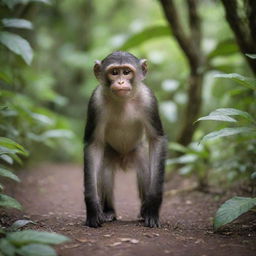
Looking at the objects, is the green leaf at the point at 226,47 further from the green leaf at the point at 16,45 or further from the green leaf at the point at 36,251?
the green leaf at the point at 36,251

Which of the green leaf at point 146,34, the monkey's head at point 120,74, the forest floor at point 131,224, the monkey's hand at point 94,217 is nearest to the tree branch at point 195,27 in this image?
the green leaf at point 146,34

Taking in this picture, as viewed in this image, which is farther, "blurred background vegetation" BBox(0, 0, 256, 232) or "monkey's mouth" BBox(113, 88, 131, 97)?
"blurred background vegetation" BBox(0, 0, 256, 232)

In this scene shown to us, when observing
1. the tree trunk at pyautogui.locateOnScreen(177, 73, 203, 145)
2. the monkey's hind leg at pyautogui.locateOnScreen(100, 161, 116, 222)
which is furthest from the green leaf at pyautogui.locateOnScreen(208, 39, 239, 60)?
the monkey's hind leg at pyautogui.locateOnScreen(100, 161, 116, 222)

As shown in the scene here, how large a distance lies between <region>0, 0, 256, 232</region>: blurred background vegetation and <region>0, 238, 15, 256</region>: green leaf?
1166 millimetres

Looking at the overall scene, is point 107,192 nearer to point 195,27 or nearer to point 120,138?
point 120,138

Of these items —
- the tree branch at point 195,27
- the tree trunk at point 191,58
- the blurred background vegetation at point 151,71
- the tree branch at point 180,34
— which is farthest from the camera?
the tree branch at point 195,27

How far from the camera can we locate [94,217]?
4473 mm

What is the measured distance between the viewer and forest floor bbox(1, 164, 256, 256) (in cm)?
346

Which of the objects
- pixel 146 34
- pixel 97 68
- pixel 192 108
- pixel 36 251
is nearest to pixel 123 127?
pixel 97 68

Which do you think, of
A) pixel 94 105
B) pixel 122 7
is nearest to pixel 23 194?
pixel 94 105

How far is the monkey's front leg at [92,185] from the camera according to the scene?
14.8 feet

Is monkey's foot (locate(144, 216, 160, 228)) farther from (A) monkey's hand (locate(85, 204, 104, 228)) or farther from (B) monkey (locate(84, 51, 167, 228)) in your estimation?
(A) monkey's hand (locate(85, 204, 104, 228))

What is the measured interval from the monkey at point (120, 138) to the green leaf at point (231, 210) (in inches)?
41.4

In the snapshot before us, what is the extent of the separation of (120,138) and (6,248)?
2642 mm
